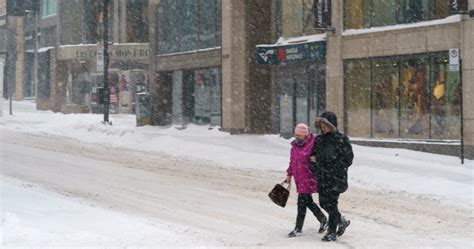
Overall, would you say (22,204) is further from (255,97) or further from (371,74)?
(255,97)

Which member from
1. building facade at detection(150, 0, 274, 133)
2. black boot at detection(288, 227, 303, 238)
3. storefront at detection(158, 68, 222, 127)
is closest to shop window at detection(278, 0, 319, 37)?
building facade at detection(150, 0, 274, 133)

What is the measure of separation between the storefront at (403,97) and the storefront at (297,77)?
1.66m

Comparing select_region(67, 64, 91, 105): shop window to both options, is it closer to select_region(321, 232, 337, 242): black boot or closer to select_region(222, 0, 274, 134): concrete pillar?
select_region(222, 0, 274, 134): concrete pillar

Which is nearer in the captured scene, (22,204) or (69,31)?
(22,204)

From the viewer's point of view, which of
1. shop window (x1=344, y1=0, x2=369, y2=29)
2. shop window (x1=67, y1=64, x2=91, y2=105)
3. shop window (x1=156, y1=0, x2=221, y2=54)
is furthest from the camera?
shop window (x1=67, y1=64, x2=91, y2=105)

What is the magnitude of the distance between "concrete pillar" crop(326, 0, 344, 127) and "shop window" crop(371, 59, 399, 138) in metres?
1.29

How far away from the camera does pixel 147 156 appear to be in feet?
69.5

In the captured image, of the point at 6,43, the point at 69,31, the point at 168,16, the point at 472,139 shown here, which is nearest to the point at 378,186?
the point at 472,139

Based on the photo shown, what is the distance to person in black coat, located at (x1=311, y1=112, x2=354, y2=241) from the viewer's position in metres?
9.02

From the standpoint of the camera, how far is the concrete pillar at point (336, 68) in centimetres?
2416

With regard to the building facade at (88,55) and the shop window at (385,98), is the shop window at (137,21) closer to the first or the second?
the building facade at (88,55)

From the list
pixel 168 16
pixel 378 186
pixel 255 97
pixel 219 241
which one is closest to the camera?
pixel 219 241

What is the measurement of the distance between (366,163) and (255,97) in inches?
444

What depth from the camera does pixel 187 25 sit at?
33094 mm
